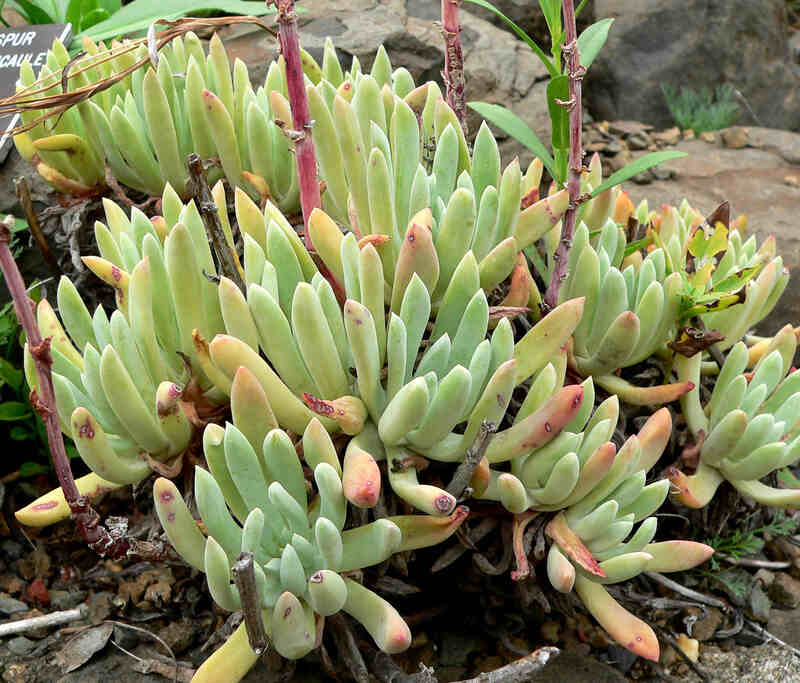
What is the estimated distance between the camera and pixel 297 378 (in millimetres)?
1354

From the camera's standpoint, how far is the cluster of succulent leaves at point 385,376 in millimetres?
1210

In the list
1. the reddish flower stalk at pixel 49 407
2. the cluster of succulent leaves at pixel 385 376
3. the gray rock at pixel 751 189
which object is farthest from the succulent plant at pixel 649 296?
the gray rock at pixel 751 189

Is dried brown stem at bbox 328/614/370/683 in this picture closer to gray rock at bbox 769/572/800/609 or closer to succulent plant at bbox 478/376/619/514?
succulent plant at bbox 478/376/619/514

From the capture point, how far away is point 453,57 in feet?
5.78

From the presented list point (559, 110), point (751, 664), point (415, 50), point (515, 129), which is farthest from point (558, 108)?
point (415, 50)

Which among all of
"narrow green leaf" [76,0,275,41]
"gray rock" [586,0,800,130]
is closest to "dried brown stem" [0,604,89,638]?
"narrow green leaf" [76,0,275,41]

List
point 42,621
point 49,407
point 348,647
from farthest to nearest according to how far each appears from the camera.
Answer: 1. point 42,621
2. point 348,647
3. point 49,407

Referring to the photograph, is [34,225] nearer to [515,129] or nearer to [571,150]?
[515,129]

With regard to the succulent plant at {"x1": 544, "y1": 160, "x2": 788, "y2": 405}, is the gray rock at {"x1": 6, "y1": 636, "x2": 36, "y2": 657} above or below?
below

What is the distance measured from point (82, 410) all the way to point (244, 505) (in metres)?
0.27

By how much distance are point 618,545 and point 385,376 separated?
1.48 ft

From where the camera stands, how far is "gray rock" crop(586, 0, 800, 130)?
14.7 ft

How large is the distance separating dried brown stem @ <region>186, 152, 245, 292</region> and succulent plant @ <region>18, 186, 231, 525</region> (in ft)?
0.09

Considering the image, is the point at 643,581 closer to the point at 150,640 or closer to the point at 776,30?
the point at 150,640
